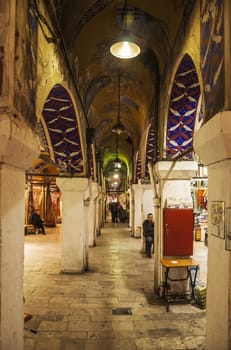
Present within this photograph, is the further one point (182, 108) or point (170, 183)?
point (170, 183)

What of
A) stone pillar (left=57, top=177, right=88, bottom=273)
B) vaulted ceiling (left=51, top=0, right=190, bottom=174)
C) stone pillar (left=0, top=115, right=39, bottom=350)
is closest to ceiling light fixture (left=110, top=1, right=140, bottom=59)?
vaulted ceiling (left=51, top=0, right=190, bottom=174)

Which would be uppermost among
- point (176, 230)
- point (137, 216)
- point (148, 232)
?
point (176, 230)

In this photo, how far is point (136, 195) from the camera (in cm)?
1647

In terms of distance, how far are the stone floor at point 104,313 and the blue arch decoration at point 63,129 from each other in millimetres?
3223

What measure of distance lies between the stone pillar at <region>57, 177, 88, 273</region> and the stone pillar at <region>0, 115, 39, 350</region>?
568cm

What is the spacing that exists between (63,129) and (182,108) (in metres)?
3.21

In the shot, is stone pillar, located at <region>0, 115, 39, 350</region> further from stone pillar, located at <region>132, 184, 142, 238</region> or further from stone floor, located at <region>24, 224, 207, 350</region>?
stone pillar, located at <region>132, 184, 142, 238</region>

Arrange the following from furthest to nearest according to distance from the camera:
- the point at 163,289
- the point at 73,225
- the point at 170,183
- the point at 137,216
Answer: the point at 137,216 < the point at 73,225 < the point at 170,183 < the point at 163,289

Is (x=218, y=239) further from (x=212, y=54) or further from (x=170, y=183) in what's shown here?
(x=170, y=183)

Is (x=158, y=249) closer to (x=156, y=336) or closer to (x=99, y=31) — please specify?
(x=156, y=336)

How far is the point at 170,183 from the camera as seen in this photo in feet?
22.0

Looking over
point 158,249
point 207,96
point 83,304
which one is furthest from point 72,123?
point 207,96

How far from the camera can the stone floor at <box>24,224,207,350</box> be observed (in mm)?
4730

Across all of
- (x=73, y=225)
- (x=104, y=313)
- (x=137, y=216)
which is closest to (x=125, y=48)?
(x=104, y=313)
